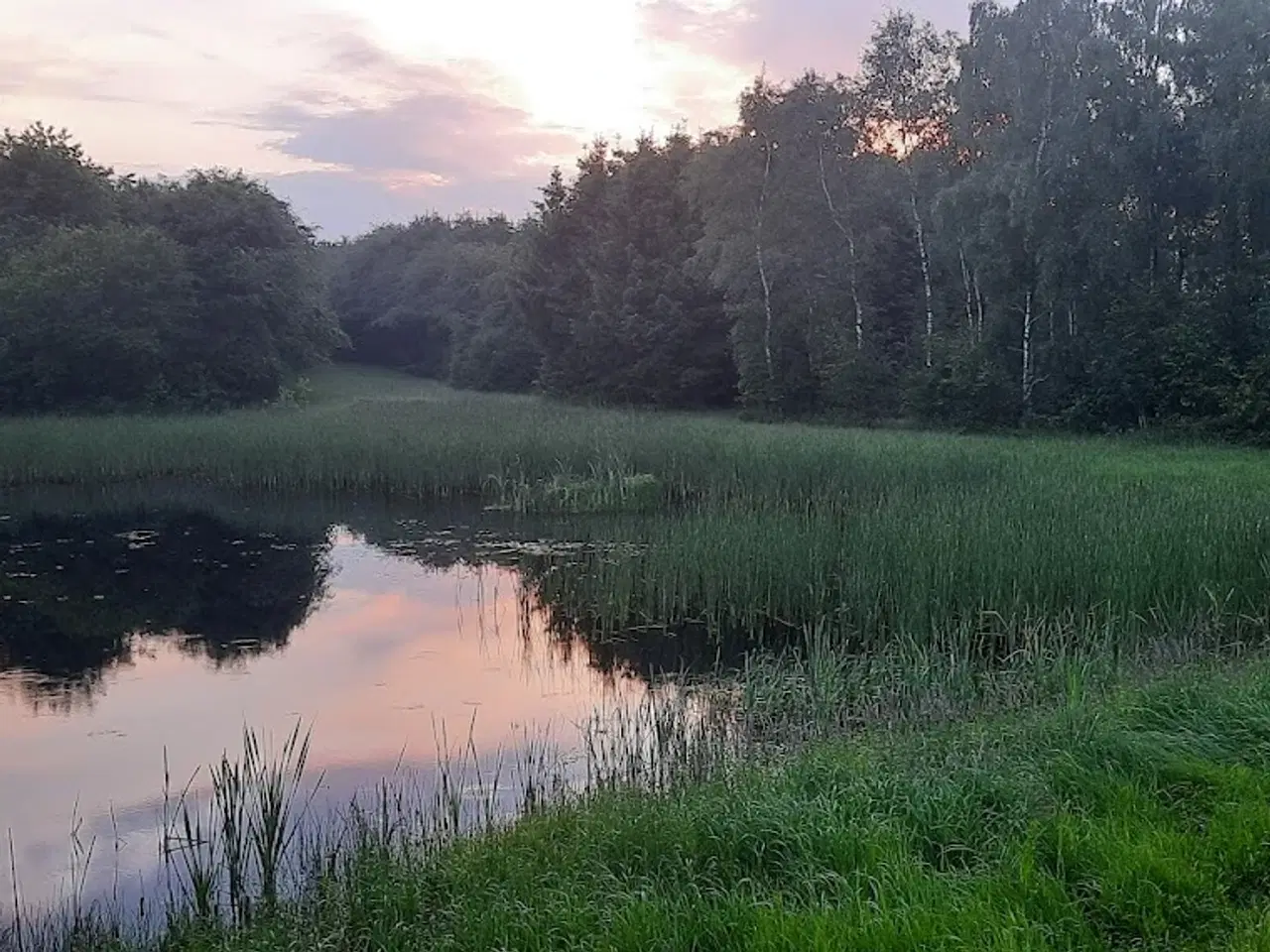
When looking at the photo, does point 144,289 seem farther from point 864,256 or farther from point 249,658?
point 249,658

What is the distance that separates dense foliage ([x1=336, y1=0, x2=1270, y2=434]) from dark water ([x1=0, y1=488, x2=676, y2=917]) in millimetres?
12413

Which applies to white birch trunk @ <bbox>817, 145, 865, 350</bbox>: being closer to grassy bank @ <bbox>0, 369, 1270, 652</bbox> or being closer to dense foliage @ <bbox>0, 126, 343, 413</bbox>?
grassy bank @ <bbox>0, 369, 1270, 652</bbox>

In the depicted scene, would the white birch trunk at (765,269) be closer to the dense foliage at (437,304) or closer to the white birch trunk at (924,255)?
the white birch trunk at (924,255)

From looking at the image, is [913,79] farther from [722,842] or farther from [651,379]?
[722,842]

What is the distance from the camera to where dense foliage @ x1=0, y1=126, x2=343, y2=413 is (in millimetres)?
28797

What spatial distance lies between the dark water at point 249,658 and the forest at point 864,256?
12.6 m

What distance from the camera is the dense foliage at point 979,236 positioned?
2145 centimetres

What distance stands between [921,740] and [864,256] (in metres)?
24.4

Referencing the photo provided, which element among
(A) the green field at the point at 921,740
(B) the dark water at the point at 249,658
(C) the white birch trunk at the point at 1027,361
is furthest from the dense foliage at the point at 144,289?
(C) the white birch trunk at the point at 1027,361

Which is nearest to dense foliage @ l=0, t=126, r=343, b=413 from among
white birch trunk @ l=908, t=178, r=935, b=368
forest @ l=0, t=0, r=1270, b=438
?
forest @ l=0, t=0, r=1270, b=438

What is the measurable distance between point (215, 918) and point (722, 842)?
2.08 meters

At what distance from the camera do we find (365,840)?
4840 mm

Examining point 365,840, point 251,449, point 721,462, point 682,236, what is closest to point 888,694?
point 365,840

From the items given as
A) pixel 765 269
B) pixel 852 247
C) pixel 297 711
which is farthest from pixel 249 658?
pixel 765 269
